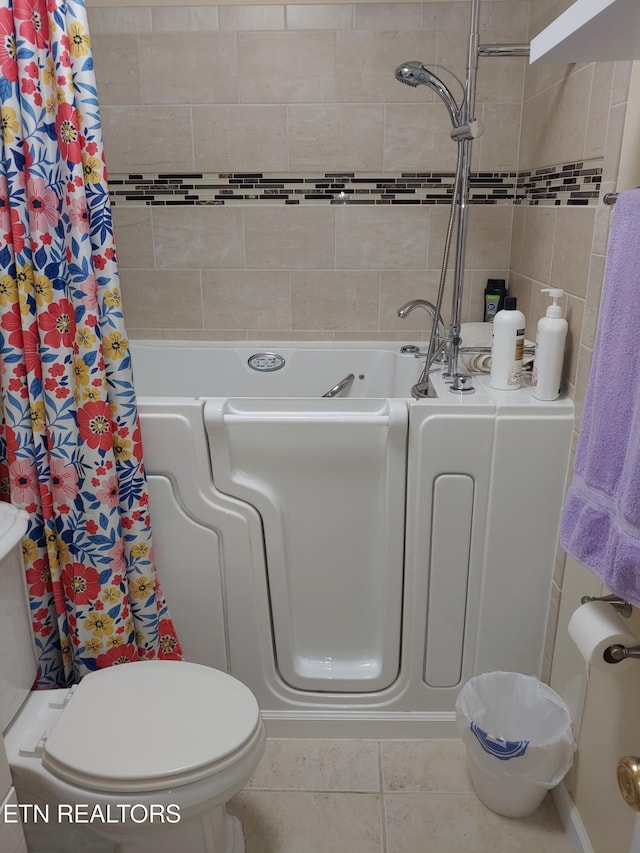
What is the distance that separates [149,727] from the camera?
131 centimetres

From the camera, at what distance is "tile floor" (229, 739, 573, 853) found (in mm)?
1569

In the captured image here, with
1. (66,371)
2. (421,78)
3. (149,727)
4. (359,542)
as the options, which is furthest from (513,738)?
(421,78)

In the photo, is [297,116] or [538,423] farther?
[297,116]

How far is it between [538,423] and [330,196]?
1.15 meters

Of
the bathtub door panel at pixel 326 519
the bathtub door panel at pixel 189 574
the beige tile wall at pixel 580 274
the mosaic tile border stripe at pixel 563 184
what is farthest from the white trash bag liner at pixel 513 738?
the mosaic tile border stripe at pixel 563 184

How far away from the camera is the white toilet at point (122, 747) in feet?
4.02

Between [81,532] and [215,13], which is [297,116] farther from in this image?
[81,532]

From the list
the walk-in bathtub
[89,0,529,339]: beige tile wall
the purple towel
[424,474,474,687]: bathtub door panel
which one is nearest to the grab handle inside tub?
[89,0,529,339]: beige tile wall

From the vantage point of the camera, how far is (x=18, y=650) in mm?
1382

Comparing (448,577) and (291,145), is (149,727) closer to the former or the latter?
(448,577)

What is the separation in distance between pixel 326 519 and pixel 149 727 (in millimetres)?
663

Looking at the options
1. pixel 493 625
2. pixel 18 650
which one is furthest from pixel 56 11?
pixel 493 625

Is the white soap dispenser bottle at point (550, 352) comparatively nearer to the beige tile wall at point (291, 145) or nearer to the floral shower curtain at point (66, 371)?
the beige tile wall at point (291, 145)

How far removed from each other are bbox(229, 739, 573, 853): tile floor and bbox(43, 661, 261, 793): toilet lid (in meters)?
0.45
